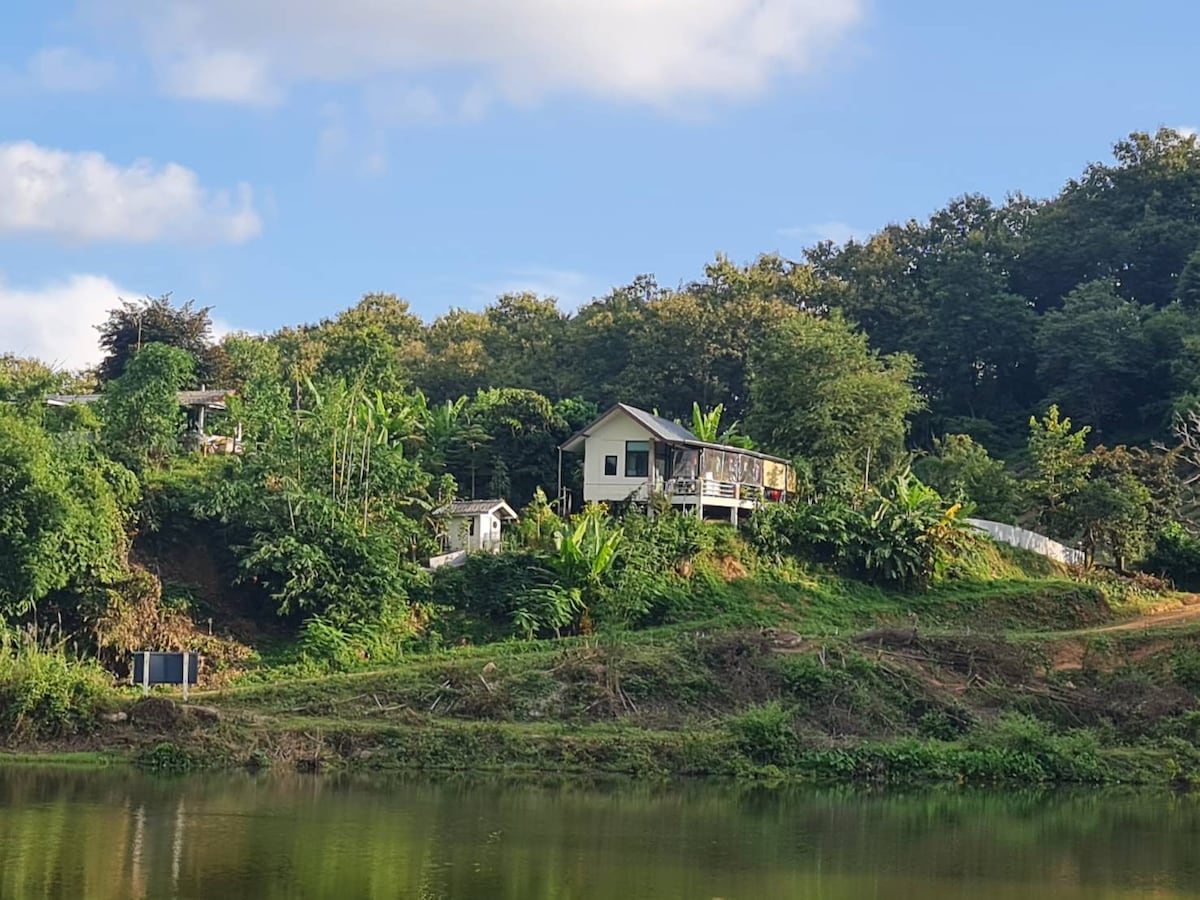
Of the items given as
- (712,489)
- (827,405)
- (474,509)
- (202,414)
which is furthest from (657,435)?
(202,414)

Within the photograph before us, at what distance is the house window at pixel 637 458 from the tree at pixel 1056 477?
1220 centimetres

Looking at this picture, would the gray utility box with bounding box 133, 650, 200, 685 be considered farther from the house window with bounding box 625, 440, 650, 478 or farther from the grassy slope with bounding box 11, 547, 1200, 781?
the house window with bounding box 625, 440, 650, 478

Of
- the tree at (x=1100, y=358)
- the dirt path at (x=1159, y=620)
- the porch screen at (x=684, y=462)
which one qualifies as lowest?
the dirt path at (x=1159, y=620)

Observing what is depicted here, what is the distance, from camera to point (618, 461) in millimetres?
46594

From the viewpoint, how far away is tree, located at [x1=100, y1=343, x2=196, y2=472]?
42.0 meters

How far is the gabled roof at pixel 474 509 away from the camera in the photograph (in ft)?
139

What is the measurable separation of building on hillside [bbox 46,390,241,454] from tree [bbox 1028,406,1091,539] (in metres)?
26.6

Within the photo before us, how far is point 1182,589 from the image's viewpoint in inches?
1738

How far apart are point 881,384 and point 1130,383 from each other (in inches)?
763

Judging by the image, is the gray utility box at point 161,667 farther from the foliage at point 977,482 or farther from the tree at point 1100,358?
the tree at point 1100,358

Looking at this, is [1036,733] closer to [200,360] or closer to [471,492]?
[471,492]

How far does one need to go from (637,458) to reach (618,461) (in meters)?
0.64

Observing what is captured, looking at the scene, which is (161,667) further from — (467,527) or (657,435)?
(657,435)

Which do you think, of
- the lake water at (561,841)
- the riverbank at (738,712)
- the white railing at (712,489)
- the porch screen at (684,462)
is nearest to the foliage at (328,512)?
the riverbank at (738,712)
